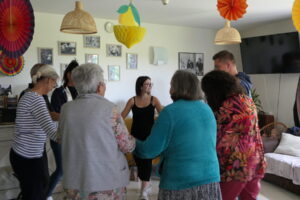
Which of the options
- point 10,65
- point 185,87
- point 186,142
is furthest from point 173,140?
point 10,65

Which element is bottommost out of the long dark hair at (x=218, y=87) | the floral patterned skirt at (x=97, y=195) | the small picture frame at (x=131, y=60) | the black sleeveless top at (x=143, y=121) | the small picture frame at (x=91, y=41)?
the floral patterned skirt at (x=97, y=195)

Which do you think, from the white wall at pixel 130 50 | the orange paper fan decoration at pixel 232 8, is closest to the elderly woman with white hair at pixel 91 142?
the orange paper fan decoration at pixel 232 8

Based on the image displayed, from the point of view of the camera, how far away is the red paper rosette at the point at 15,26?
69.9 inches

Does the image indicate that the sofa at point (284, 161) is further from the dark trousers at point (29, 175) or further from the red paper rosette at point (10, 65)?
the red paper rosette at point (10, 65)

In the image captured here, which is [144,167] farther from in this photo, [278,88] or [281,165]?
[278,88]

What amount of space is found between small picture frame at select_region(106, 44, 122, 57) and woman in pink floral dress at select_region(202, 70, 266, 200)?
3.08 metres

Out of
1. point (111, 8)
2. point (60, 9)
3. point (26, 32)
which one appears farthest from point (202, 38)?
point (26, 32)

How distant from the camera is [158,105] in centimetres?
319

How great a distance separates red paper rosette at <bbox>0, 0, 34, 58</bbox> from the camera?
1.78 m

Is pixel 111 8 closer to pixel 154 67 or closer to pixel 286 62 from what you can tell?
pixel 154 67

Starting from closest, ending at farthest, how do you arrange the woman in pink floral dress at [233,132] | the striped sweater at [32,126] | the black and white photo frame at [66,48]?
the woman in pink floral dress at [233,132], the striped sweater at [32,126], the black and white photo frame at [66,48]

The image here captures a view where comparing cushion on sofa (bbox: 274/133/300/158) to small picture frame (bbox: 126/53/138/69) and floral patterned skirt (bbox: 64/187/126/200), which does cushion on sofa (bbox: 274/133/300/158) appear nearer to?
small picture frame (bbox: 126/53/138/69)

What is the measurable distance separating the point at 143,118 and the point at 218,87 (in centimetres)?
146

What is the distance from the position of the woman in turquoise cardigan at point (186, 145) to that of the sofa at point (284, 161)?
2.19 m
